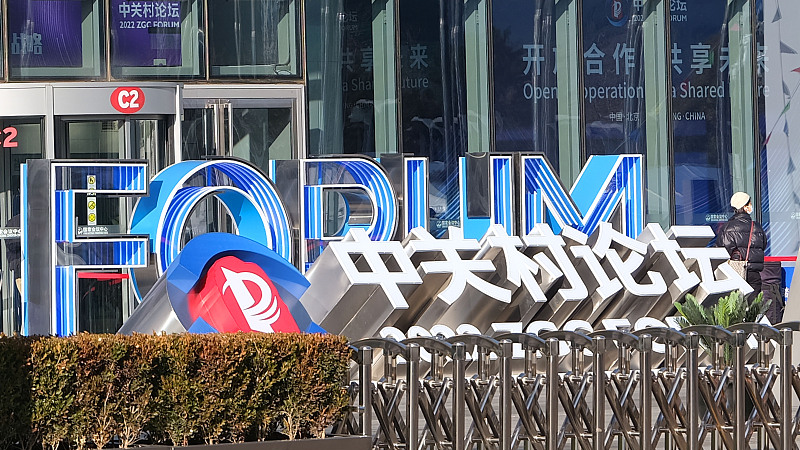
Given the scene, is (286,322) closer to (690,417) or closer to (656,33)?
(690,417)

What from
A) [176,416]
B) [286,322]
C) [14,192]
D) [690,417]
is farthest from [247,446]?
[14,192]

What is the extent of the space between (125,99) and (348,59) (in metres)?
3.90

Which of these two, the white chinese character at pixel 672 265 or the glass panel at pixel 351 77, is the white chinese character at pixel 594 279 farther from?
the glass panel at pixel 351 77

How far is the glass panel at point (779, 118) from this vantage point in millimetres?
23672

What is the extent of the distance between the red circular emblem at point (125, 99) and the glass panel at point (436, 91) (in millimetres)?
→ 4510

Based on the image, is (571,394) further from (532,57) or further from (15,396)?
(532,57)

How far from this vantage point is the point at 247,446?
8547mm

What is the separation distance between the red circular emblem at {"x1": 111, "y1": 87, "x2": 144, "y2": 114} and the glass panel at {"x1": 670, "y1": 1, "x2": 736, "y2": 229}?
9318 millimetres

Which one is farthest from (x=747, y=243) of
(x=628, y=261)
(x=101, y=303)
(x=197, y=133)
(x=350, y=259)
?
(x=101, y=303)

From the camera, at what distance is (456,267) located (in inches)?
615

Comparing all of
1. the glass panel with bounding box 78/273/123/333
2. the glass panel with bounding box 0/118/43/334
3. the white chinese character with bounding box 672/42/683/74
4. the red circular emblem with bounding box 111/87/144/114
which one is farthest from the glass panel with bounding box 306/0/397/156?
the white chinese character with bounding box 672/42/683/74

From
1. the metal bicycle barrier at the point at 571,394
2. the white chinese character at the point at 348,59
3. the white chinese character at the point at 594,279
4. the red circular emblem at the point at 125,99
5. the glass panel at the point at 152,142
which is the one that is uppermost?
the white chinese character at the point at 348,59

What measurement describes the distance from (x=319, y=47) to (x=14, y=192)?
5362 millimetres

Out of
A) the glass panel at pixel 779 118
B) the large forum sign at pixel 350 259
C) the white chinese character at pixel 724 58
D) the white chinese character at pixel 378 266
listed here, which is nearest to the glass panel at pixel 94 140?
the large forum sign at pixel 350 259
